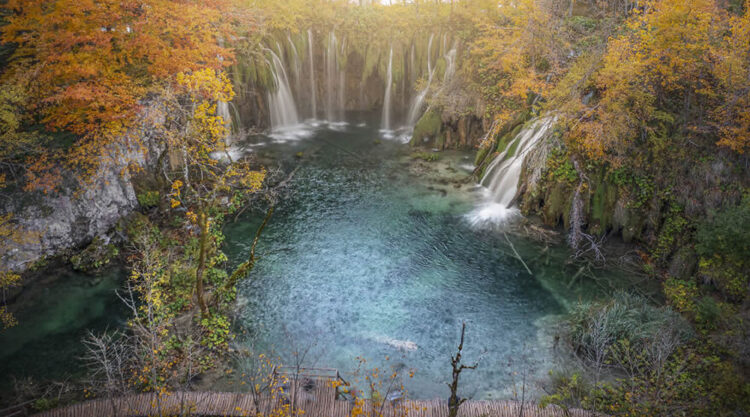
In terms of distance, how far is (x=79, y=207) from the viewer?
15125 millimetres

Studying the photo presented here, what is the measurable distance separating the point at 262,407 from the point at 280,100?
26.3 meters

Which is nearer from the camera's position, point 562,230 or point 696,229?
point 696,229

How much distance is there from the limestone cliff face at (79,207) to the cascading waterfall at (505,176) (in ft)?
51.9

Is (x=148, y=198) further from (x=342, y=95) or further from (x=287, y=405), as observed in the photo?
(x=342, y=95)

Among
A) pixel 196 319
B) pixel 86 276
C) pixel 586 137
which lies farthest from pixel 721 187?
pixel 86 276

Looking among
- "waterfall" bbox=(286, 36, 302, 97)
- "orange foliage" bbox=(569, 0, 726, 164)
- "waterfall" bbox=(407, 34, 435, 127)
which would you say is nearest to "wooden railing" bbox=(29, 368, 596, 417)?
"orange foliage" bbox=(569, 0, 726, 164)

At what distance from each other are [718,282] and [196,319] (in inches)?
674

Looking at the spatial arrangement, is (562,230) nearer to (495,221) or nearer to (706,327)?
(495,221)

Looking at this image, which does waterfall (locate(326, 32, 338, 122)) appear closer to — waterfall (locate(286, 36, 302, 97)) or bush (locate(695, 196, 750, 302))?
waterfall (locate(286, 36, 302, 97))

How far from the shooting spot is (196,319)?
41.1ft

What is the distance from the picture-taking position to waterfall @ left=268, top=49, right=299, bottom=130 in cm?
2977

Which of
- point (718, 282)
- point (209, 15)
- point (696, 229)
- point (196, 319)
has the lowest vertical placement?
point (196, 319)

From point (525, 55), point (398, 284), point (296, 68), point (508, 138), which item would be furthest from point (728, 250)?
point (296, 68)

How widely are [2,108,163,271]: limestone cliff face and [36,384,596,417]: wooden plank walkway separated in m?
8.36
